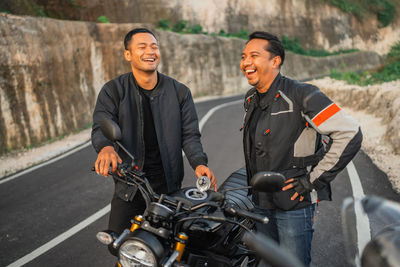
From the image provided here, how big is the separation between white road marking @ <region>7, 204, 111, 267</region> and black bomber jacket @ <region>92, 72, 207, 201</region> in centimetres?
238

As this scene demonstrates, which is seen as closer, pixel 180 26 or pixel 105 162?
pixel 105 162

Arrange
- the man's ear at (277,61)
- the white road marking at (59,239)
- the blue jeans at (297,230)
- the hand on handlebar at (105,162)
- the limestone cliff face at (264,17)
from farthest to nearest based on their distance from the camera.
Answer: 1. the limestone cliff face at (264,17)
2. the white road marking at (59,239)
3. the man's ear at (277,61)
4. the blue jeans at (297,230)
5. the hand on handlebar at (105,162)

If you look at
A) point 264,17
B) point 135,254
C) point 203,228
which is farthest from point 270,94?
point 264,17

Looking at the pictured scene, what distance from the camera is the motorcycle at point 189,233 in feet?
6.11

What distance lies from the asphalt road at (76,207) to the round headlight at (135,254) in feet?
8.50

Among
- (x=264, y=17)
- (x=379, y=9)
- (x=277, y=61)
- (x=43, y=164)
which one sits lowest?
(x=43, y=164)

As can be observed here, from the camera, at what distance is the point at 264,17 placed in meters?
37.9

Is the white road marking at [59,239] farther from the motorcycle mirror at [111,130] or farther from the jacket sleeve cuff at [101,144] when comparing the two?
the motorcycle mirror at [111,130]

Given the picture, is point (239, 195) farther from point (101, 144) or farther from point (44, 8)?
point (44, 8)

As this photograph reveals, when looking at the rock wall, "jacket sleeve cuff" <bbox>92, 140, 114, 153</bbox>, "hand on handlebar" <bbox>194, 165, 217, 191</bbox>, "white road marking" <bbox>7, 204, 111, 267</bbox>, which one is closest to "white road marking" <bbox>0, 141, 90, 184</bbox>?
the rock wall

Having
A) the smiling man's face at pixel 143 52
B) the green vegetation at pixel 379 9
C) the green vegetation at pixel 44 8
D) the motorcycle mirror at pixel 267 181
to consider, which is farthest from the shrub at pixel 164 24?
the green vegetation at pixel 379 9

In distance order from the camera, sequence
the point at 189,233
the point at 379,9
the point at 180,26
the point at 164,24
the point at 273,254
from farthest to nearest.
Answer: the point at 379,9 → the point at 180,26 → the point at 164,24 → the point at 189,233 → the point at 273,254

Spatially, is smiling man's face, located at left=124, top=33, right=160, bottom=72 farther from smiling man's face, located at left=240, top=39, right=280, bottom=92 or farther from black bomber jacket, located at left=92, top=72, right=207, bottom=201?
smiling man's face, located at left=240, top=39, right=280, bottom=92

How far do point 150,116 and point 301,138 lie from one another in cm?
139
